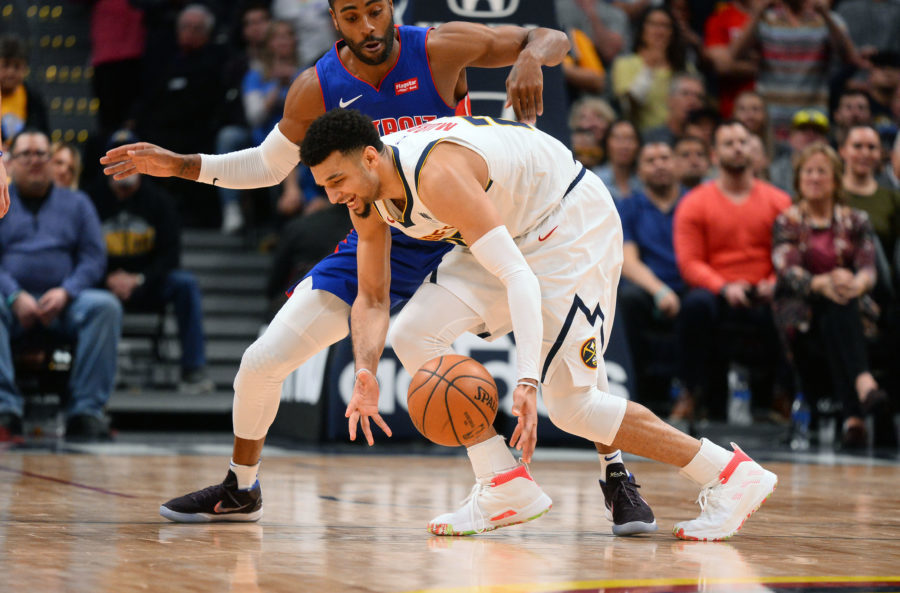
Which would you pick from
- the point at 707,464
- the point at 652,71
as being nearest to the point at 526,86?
the point at 707,464

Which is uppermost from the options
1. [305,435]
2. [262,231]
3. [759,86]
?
[759,86]

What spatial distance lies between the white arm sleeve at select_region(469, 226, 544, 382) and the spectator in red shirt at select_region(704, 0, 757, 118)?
7.76m

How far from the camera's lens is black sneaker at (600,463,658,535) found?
439cm

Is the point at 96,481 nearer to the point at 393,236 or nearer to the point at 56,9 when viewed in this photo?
the point at 393,236

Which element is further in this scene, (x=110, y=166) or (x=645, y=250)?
(x=645, y=250)

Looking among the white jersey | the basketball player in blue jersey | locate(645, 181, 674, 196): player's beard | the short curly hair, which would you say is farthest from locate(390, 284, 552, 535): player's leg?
A: locate(645, 181, 674, 196): player's beard

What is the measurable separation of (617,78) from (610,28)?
896mm

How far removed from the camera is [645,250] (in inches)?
360

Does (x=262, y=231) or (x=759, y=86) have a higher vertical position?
(x=759, y=86)

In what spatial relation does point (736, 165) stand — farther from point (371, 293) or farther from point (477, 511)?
point (477, 511)

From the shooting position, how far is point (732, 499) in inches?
168

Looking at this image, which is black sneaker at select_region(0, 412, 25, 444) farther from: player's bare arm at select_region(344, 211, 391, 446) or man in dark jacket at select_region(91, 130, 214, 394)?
player's bare arm at select_region(344, 211, 391, 446)

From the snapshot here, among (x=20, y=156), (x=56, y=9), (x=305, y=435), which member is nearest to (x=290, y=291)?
(x=305, y=435)

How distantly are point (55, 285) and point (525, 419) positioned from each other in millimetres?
5554
